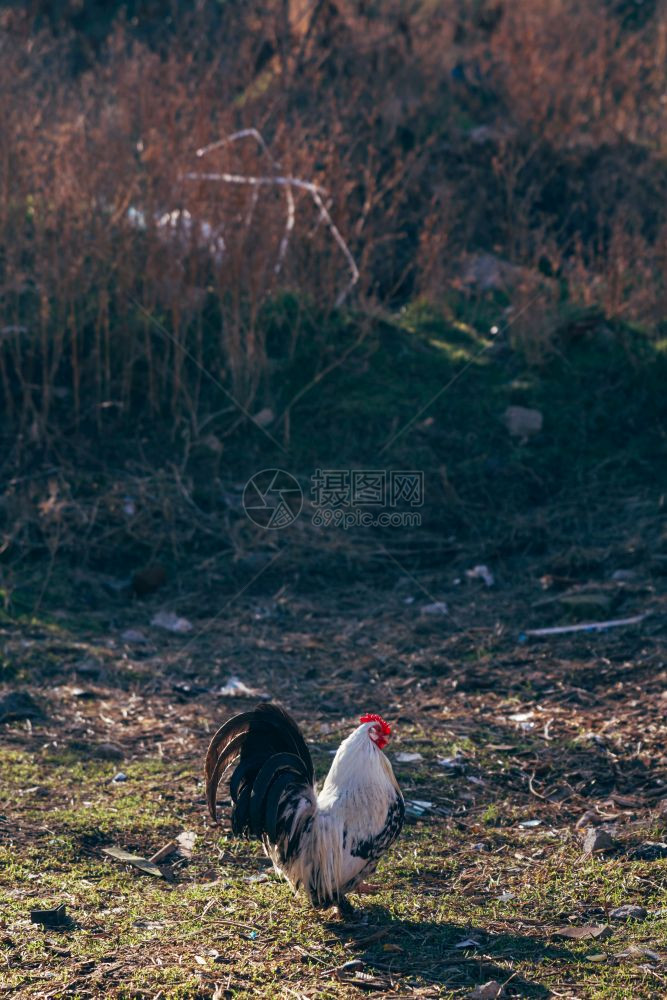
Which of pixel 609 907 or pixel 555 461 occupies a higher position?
pixel 609 907

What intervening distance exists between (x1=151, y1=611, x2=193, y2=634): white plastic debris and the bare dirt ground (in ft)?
0.20

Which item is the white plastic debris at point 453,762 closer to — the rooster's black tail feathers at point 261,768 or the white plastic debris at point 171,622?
the rooster's black tail feathers at point 261,768

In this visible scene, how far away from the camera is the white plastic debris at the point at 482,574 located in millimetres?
6844

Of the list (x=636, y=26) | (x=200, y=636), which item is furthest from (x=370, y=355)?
(x=636, y=26)

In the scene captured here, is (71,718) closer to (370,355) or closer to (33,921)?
(33,921)

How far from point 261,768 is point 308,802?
20cm

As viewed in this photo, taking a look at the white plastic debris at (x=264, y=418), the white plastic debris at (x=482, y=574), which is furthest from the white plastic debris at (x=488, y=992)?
the white plastic debris at (x=264, y=418)

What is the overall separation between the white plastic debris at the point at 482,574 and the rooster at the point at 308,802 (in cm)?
326

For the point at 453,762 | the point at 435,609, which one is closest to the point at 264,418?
the point at 435,609

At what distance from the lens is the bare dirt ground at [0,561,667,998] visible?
10.7ft

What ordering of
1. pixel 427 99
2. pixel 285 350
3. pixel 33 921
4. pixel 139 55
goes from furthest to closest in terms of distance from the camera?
pixel 427 99
pixel 139 55
pixel 285 350
pixel 33 921

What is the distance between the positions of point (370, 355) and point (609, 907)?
585cm

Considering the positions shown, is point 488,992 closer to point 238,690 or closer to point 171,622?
point 238,690

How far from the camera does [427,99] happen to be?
11758 millimetres
